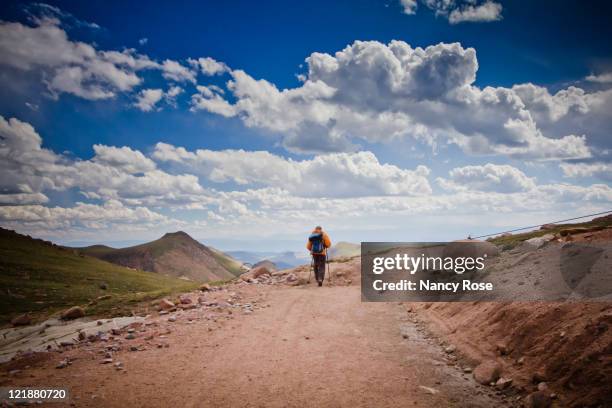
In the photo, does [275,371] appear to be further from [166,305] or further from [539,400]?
[166,305]

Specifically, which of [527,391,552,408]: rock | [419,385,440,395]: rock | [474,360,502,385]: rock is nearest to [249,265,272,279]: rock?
[419,385,440,395]: rock

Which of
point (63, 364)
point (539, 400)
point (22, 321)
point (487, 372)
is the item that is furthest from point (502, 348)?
point (22, 321)

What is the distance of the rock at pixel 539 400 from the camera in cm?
657

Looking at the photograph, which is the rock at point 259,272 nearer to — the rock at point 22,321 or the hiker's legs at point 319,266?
the hiker's legs at point 319,266

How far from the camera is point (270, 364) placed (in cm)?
963

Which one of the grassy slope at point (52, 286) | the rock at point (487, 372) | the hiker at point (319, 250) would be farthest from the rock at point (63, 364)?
the hiker at point (319, 250)

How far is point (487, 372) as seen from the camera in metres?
8.20

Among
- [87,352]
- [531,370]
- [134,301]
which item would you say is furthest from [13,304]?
[531,370]

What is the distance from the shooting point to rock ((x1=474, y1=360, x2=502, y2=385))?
8.02m

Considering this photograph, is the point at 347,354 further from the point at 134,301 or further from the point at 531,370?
the point at 134,301

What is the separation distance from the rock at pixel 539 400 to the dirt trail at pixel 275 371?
2.30 ft

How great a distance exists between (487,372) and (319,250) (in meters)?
15.8

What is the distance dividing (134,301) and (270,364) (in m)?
14.4

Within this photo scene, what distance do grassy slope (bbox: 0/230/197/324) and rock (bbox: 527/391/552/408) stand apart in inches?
757
